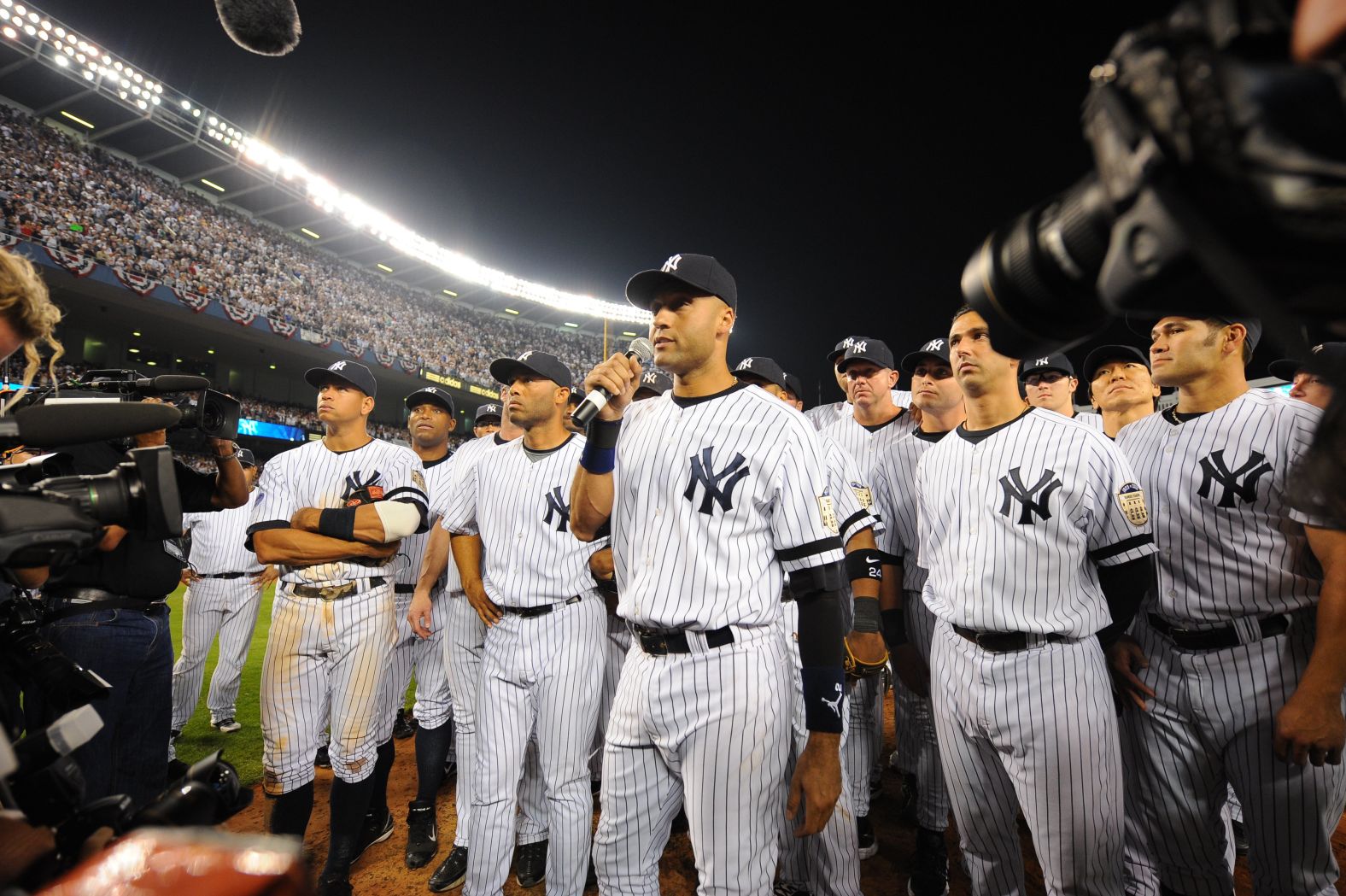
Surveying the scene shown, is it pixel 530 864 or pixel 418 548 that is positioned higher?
pixel 418 548

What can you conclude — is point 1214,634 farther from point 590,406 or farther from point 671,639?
point 590,406

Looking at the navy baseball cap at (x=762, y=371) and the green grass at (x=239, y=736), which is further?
the navy baseball cap at (x=762, y=371)

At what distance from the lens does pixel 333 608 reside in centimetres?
338

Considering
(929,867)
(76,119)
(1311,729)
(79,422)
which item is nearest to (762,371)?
(929,867)

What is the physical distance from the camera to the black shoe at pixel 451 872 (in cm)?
315

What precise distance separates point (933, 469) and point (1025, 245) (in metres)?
2.24

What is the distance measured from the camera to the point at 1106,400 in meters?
4.23

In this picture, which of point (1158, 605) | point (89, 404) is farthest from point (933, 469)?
point (89, 404)

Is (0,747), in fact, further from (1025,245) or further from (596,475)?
(596,475)

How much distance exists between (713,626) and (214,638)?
5.92 metres

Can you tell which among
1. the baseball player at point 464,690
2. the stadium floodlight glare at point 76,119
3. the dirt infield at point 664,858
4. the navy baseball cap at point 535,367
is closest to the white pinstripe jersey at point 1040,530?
the dirt infield at point 664,858

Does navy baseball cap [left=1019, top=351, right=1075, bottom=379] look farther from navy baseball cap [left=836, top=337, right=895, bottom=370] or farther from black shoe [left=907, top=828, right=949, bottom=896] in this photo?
black shoe [left=907, top=828, right=949, bottom=896]

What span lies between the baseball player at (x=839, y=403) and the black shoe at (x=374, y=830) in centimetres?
352

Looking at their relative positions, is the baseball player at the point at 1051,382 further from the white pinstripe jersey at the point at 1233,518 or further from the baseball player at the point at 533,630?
the baseball player at the point at 533,630
